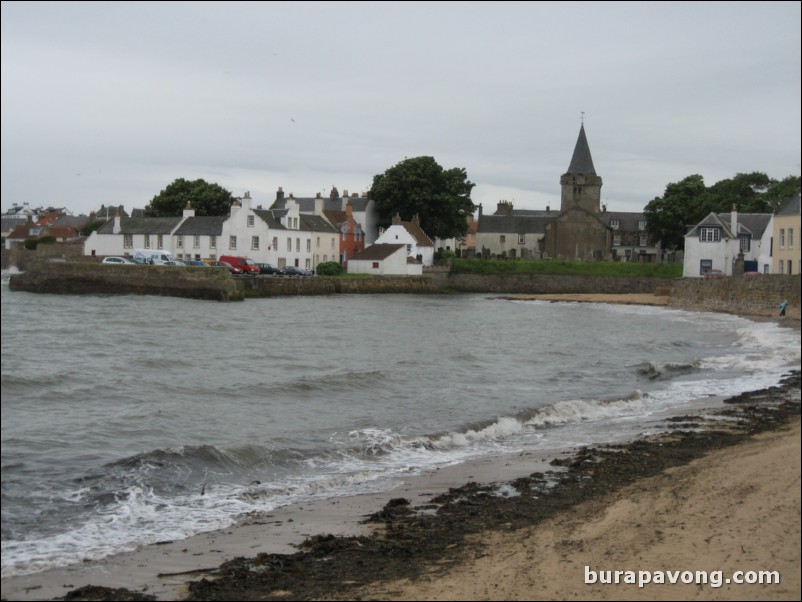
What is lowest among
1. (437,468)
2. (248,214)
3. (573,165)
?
(437,468)

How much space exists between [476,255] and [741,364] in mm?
65905

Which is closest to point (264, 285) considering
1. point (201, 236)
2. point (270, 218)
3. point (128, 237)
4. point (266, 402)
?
point (201, 236)

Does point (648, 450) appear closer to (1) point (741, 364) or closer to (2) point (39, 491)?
(2) point (39, 491)

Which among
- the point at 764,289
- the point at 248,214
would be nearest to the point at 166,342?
the point at 764,289

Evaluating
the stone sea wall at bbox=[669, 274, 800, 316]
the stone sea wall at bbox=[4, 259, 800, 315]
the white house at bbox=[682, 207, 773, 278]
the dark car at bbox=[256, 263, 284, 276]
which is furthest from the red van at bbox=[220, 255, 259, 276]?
the white house at bbox=[682, 207, 773, 278]

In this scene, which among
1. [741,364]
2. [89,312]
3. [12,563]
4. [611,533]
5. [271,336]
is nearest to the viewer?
[12,563]

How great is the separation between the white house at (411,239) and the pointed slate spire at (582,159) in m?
21.9

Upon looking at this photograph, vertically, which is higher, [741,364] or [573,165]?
[573,165]

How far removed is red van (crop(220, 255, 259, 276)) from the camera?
5644cm

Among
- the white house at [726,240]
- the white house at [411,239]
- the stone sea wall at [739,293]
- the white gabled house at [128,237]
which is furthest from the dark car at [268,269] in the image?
the white house at [726,240]

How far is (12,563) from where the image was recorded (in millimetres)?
7918

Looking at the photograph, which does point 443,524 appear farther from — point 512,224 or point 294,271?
point 512,224

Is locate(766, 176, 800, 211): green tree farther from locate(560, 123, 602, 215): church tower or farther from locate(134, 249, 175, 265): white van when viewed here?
locate(134, 249, 175, 265): white van

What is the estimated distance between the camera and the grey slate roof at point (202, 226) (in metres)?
60.5
